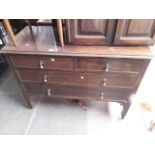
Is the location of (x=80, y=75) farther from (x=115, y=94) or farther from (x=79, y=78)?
(x=115, y=94)

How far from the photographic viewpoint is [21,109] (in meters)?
1.77

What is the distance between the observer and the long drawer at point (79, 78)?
1225 mm

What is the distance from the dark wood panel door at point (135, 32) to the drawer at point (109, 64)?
142mm

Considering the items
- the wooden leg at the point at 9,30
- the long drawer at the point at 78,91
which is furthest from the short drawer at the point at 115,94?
the wooden leg at the point at 9,30

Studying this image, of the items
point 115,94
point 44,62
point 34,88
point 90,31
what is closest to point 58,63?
point 44,62

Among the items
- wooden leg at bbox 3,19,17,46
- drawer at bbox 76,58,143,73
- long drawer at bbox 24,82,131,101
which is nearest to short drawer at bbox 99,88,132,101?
long drawer at bbox 24,82,131,101

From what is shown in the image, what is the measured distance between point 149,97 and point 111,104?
1.55 feet

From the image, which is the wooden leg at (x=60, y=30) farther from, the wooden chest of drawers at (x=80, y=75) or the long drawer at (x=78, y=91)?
the long drawer at (x=78, y=91)

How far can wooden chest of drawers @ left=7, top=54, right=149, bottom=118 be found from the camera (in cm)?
113

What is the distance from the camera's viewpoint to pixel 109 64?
1.13 metres

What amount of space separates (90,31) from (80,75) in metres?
0.39

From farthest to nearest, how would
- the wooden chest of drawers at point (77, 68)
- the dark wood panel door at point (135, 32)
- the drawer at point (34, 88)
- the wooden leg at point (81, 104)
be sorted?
1. the wooden leg at point (81, 104)
2. the drawer at point (34, 88)
3. the wooden chest of drawers at point (77, 68)
4. the dark wood panel door at point (135, 32)

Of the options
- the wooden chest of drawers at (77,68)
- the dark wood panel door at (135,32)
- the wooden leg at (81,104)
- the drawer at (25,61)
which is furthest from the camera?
the wooden leg at (81,104)
